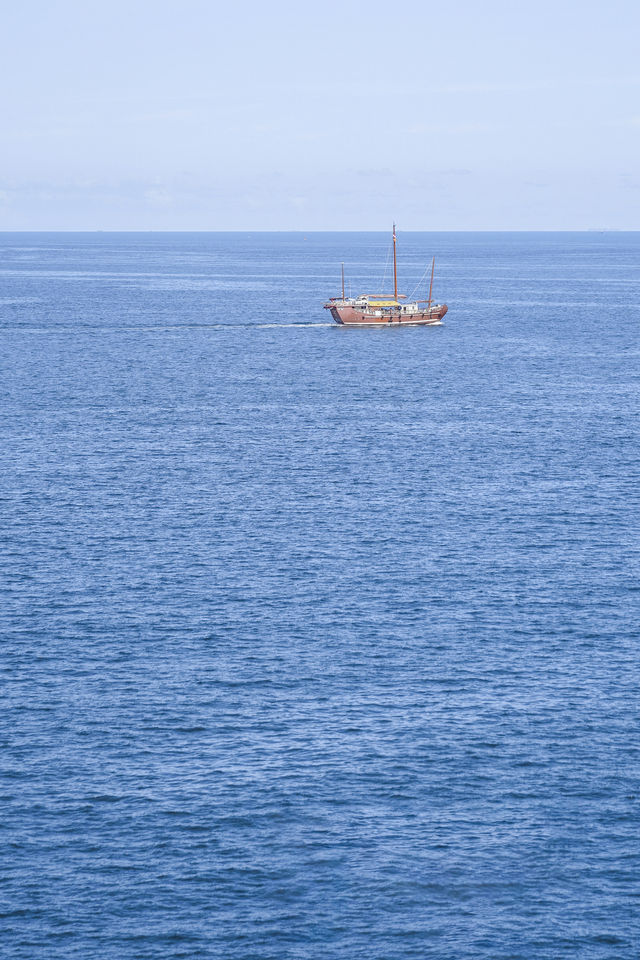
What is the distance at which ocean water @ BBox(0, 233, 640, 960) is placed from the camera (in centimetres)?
4600

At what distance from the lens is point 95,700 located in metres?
62.0

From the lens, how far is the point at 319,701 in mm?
62094

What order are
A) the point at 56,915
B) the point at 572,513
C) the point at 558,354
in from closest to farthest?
the point at 56,915 < the point at 572,513 < the point at 558,354

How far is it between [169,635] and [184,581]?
30.5ft

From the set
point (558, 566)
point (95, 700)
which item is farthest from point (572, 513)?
point (95, 700)

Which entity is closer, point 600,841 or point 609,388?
point 600,841

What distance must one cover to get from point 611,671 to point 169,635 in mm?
24521

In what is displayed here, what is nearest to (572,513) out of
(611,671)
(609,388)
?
(611,671)

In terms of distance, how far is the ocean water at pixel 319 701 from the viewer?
46.0 metres

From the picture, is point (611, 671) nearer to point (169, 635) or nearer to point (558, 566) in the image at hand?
point (558, 566)

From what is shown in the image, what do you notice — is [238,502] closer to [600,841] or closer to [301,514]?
[301,514]

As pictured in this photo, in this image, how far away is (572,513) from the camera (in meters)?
95.4

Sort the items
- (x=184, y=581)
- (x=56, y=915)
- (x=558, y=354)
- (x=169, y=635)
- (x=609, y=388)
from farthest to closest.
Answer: (x=558, y=354), (x=609, y=388), (x=184, y=581), (x=169, y=635), (x=56, y=915)

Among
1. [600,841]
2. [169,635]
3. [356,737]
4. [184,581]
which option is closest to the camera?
[600,841]
